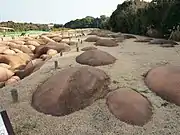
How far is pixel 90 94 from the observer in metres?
5.62

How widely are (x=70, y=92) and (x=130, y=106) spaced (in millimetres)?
1198

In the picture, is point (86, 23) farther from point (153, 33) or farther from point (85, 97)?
point (85, 97)

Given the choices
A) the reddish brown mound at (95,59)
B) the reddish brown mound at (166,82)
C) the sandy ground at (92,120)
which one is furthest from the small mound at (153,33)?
the sandy ground at (92,120)

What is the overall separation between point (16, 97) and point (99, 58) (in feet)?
9.16

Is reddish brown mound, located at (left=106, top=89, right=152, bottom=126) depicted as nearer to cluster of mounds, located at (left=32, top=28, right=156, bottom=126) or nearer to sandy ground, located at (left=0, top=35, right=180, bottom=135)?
cluster of mounds, located at (left=32, top=28, right=156, bottom=126)

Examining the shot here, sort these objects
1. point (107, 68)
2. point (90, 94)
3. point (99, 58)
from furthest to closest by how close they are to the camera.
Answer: point (99, 58) < point (107, 68) < point (90, 94)

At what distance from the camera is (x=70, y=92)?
5.55 metres

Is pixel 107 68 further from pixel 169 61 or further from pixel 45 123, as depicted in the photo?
pixel 45 123

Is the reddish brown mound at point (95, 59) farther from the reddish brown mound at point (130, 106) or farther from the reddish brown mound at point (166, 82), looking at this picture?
the reddish brown mound at point (130, 106)

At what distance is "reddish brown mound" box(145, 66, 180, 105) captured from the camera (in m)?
5.70

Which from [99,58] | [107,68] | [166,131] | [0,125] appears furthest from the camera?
[99,58]

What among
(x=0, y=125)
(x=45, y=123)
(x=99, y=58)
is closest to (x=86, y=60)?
(x=99, y=58)

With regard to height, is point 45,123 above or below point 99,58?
below

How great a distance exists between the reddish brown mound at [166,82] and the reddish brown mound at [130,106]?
1.59 feet
